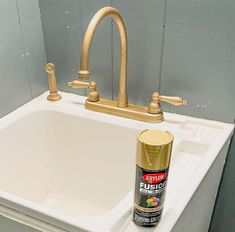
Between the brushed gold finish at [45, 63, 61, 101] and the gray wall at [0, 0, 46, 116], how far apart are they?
0.07m

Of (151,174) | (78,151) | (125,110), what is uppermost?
(151,174)

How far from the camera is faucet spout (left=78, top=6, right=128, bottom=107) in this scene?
91 cm

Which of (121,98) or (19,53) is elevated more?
(19,53)

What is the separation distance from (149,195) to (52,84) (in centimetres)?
67

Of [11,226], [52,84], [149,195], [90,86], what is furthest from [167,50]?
[11,226]

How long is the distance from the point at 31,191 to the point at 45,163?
105 millimetres

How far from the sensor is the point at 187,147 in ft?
3.23

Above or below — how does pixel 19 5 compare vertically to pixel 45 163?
above

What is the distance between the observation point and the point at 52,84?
1188mm

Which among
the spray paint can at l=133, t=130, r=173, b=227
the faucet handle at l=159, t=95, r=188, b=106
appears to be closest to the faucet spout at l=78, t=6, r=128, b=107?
the faucet handle at l=159, t=95, r=188, b=106

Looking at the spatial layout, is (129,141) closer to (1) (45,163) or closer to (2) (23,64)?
(1) (45,163)

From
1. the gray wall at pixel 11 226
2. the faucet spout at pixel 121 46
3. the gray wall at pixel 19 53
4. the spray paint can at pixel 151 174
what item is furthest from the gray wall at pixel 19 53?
the spray paint can at pixel 151 174

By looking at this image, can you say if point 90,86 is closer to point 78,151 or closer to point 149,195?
point 78,151

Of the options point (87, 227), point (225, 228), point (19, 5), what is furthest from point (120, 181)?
point (19, 5)
